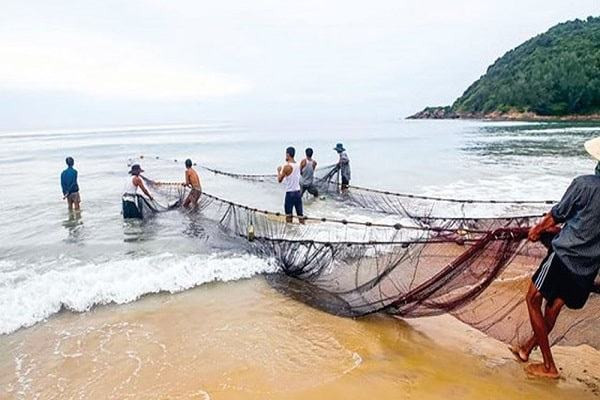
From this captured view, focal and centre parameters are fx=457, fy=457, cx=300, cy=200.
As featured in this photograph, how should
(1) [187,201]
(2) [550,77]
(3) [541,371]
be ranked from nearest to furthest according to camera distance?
(3) [541,371] < (1) [187,201] < (2) [550,77]

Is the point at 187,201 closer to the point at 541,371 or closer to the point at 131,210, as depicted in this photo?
the point at 131,210

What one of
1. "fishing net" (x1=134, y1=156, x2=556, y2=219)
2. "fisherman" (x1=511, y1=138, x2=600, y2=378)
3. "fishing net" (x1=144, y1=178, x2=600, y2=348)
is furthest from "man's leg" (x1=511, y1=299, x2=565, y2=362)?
"fishing net" (x1=134, y1=156, x2=556, y2=219)

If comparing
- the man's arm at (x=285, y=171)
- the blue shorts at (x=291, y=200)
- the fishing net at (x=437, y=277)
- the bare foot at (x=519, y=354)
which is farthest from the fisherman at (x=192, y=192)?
the bare foot at (x=519, y=354)

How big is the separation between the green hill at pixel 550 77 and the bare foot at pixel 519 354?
8043 centimetres

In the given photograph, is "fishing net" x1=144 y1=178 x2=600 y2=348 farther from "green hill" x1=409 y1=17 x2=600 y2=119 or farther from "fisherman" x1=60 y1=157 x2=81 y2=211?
"green hill" x1=409 y1=17 x2=600 y2=119

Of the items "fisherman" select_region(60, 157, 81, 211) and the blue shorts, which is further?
"fisherman" select_region(60, 157, 81, 211)

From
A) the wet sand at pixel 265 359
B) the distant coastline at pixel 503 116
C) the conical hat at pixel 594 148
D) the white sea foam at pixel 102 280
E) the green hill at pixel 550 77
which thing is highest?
the green hill at pixel 550 77

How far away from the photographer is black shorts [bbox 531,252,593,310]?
3.38 meters

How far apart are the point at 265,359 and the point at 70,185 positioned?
9.52 m

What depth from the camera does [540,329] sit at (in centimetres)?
361

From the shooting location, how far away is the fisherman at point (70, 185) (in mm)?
11255

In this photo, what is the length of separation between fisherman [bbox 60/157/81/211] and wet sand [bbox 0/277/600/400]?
6776 mm

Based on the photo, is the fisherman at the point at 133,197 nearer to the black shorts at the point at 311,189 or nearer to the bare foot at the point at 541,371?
the black shorts at the point at 311,189

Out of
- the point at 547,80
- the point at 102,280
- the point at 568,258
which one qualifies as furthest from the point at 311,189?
the point at 547,80
